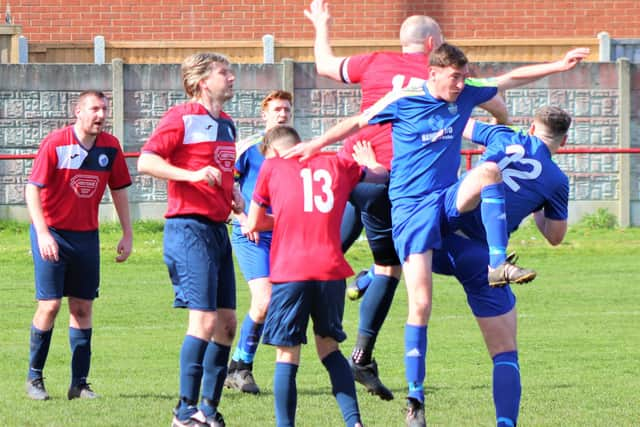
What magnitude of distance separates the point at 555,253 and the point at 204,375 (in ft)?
37.6

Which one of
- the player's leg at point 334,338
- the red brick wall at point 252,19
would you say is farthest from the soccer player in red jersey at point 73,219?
the red brick wall at point 252,19

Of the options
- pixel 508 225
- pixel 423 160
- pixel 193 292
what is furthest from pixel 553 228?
pixel 193 292

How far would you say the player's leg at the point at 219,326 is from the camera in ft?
26.1

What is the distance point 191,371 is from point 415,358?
4.19 ft

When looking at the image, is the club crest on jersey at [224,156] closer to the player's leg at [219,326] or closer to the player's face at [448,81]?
the player's leg at [219,326]

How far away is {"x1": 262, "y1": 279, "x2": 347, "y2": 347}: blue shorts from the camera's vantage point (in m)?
7.24

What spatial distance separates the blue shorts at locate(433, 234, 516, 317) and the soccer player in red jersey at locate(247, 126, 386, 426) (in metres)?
0.72

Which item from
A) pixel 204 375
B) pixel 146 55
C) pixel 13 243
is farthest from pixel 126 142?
pixel 204 375

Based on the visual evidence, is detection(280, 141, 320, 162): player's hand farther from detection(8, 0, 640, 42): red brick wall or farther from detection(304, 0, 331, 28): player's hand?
detection(8, 0, 640, 42): red brick wall

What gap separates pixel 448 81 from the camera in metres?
7.73

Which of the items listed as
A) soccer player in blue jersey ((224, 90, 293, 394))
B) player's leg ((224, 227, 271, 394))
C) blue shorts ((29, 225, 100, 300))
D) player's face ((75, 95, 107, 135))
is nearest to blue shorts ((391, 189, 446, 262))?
soccer player in blue jersey ((224, 90, 293, 394))

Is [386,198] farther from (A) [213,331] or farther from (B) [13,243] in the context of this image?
(B) [13,243]

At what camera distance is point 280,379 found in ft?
24.2

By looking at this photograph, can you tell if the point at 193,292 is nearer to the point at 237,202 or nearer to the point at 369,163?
the point at 237,202
